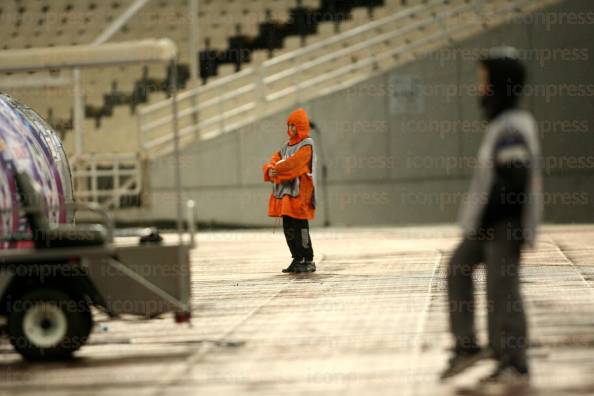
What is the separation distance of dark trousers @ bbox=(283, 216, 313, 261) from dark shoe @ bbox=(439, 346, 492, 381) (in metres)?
6.61

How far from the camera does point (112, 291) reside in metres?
7.76

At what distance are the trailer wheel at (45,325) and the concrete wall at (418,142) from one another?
13642 millimetres

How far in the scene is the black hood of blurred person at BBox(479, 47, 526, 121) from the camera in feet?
20.8

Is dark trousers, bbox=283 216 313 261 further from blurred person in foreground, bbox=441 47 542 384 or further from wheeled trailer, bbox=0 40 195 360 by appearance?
blurred person in foreground, bbox=441 47 542 384

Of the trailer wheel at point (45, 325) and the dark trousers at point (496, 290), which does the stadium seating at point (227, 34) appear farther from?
the dark trousers at point (496, 290)

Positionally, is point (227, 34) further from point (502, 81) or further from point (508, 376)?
point (508, 376)

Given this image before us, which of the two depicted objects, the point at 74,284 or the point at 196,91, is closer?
the point at 74,284

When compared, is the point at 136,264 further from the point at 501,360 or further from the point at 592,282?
the point at 592,282

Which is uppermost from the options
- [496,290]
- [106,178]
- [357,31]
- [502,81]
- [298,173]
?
[357,31]

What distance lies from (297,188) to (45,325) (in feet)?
19.4

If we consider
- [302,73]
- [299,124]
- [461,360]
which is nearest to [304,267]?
[299,124]

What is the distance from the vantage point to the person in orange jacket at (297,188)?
1313 centimetres

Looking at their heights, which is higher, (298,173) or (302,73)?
(302,73)

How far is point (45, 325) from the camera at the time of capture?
7574 mm
